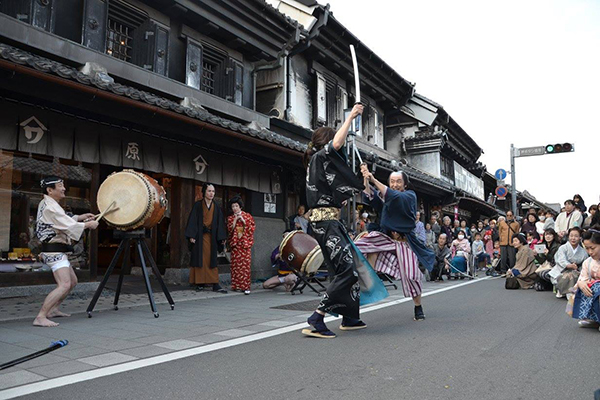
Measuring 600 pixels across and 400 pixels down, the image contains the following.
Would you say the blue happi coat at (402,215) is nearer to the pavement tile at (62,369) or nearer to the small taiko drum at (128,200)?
the small taiko drum at (128,200)

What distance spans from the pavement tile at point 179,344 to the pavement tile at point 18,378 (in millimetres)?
1100

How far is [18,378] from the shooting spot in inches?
124

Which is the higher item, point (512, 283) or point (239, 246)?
point (239, 246)

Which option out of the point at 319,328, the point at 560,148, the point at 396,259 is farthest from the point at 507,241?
the point at 319,328

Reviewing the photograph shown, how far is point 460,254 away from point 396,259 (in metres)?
9.03

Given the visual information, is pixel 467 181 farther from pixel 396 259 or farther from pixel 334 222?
pixel 334 222

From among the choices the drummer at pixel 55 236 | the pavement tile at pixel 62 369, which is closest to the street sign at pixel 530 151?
the drummer at pixel 55 236

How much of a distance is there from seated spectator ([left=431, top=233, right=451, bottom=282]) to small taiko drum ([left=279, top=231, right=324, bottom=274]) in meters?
5.24

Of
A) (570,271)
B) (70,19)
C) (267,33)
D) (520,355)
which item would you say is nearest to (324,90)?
(267,33)

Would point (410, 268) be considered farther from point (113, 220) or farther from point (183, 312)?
point (113, 220)

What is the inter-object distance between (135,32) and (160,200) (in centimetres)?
556

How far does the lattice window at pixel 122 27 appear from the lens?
932 cm

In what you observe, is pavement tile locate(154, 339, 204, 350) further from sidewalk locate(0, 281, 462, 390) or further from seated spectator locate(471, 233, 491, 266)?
seated spectator locate(471, 233, 491, 266)

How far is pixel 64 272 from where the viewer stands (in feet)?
17.3
